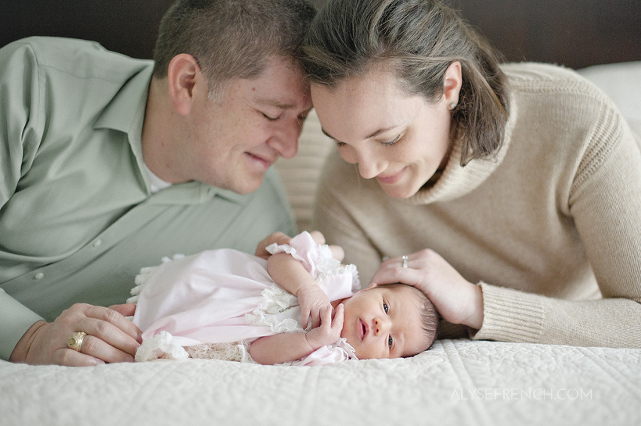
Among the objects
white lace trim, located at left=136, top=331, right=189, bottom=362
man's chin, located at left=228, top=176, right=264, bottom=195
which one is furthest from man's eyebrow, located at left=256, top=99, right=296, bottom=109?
white lace trim, located at left=136, top=331, right=189, bottom=362

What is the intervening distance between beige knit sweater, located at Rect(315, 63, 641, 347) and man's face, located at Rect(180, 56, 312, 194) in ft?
1.02

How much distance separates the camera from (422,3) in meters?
1.35

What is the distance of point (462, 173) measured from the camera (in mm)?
1568

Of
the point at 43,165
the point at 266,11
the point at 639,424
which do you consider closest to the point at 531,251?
the point at 639,424

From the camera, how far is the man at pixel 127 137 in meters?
1.52

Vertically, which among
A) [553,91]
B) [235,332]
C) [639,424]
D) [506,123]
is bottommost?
[235,332]

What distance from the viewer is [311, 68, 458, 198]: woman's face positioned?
130 centimetres

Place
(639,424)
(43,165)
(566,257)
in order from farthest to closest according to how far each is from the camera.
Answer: (566,257), (43,165), (639,424)

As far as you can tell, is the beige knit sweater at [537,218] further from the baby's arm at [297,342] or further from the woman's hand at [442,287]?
the baby's arm at [297,342]

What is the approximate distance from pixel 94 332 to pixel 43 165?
1.98 feet

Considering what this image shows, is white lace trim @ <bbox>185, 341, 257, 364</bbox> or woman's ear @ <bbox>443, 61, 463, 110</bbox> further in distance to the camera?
woman's ear @ <bbox>443, 61, 463, 110</bbox>

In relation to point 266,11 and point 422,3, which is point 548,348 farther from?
point 266,11

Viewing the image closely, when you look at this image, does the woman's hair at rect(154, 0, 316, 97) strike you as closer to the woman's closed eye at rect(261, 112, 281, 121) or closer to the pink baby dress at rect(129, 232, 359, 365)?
the woman's closed eye at rect(261, 112, 281, 121)

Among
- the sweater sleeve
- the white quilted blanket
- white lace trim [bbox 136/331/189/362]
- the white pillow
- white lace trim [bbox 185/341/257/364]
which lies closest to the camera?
the white quilted blanket
